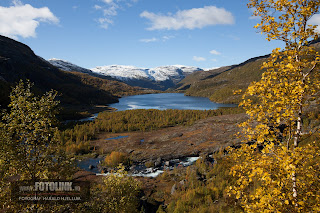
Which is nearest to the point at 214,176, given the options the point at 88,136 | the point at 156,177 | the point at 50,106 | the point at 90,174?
the point at 156,177

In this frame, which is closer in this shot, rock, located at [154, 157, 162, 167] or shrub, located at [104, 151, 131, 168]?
shrub, located at [104, 151, 131, 168]

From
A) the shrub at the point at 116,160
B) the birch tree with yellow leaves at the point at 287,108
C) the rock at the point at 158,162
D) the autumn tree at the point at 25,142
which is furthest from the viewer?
the rock at the point at 158,162

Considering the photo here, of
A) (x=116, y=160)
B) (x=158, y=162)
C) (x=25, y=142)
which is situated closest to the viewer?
(x=25, y=142)

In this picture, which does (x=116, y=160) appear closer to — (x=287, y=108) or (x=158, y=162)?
(x=158, y=162)

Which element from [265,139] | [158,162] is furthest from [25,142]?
[158,162]

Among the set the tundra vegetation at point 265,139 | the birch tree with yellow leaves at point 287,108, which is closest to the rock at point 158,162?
the tundra vegetation at point 265,139

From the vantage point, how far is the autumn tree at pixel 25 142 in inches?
364

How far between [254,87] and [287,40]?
7.93 ft

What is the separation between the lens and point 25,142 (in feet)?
33.0

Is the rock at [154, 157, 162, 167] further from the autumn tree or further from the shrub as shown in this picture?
the autumn tree

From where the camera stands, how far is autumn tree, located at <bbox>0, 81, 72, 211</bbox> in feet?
30.4

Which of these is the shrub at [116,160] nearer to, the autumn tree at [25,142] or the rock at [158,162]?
the rock at [158,162]

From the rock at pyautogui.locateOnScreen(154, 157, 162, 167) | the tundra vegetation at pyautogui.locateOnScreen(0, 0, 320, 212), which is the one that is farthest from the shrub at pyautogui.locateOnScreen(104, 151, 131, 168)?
the tundra vegetation at pyautogui.locateOnScreen(0, 0, 320, 212)

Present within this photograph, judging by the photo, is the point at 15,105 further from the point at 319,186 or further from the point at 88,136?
the point at 88,136
